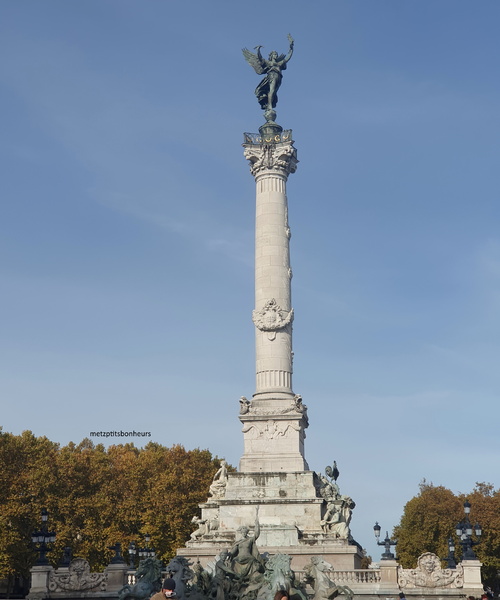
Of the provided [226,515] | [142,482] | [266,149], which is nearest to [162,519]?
[142,482]

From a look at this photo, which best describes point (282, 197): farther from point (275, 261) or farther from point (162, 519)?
point (162, 519)

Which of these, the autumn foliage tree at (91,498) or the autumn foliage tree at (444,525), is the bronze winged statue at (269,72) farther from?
the autumn foliage tree at (444,525)

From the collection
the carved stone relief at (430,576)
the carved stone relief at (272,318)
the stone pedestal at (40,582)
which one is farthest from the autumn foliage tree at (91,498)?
the carved stone relief at (430,576)

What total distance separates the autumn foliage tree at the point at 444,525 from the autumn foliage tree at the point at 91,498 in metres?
15.9

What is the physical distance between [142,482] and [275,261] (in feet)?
69.3

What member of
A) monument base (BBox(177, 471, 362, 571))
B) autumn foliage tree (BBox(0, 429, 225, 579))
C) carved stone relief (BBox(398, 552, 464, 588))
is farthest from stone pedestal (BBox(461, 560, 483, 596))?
autumn foliage tree (BBox(0, 429, 225, 579))

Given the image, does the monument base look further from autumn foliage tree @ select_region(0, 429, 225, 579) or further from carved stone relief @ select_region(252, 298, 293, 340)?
autumn foliage tree @ select_region(0, 429, 225, 579)

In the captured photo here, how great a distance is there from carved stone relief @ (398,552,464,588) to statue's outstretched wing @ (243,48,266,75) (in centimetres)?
2861

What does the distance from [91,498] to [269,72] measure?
91.0ft

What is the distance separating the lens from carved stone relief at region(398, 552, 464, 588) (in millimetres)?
35781

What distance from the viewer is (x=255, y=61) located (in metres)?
51.2

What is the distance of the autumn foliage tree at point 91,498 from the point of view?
51188mm

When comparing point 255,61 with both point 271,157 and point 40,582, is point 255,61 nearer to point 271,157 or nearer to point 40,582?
point 271,157

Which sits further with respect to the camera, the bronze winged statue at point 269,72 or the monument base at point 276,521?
the bronze winged statue at point 269,72
